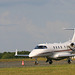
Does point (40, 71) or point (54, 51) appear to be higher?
point (54, 51)

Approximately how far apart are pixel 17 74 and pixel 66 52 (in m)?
25.3

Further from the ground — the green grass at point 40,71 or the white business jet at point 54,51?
the white business jet at point 54,51

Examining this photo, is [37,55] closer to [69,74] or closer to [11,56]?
[69,74]

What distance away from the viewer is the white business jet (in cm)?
4450

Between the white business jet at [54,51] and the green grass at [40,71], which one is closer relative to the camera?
the green grass at [40,71]

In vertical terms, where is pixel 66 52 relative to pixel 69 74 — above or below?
above

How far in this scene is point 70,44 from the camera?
163 ft

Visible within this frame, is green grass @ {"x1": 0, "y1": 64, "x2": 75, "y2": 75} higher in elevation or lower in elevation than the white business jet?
lower

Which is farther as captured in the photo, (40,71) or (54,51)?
(54,51)

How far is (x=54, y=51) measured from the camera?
46.9 meters

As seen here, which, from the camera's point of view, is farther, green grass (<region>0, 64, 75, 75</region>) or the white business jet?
the white business jet

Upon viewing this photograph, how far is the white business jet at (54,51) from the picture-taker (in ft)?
146

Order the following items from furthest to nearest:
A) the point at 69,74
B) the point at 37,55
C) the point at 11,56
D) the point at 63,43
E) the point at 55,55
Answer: the point at 11,56
the point at 63,43
the point at 55,55
the point at 37,55
the point at 69,74

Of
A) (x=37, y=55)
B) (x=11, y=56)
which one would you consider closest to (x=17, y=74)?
(x=37, y=55)
